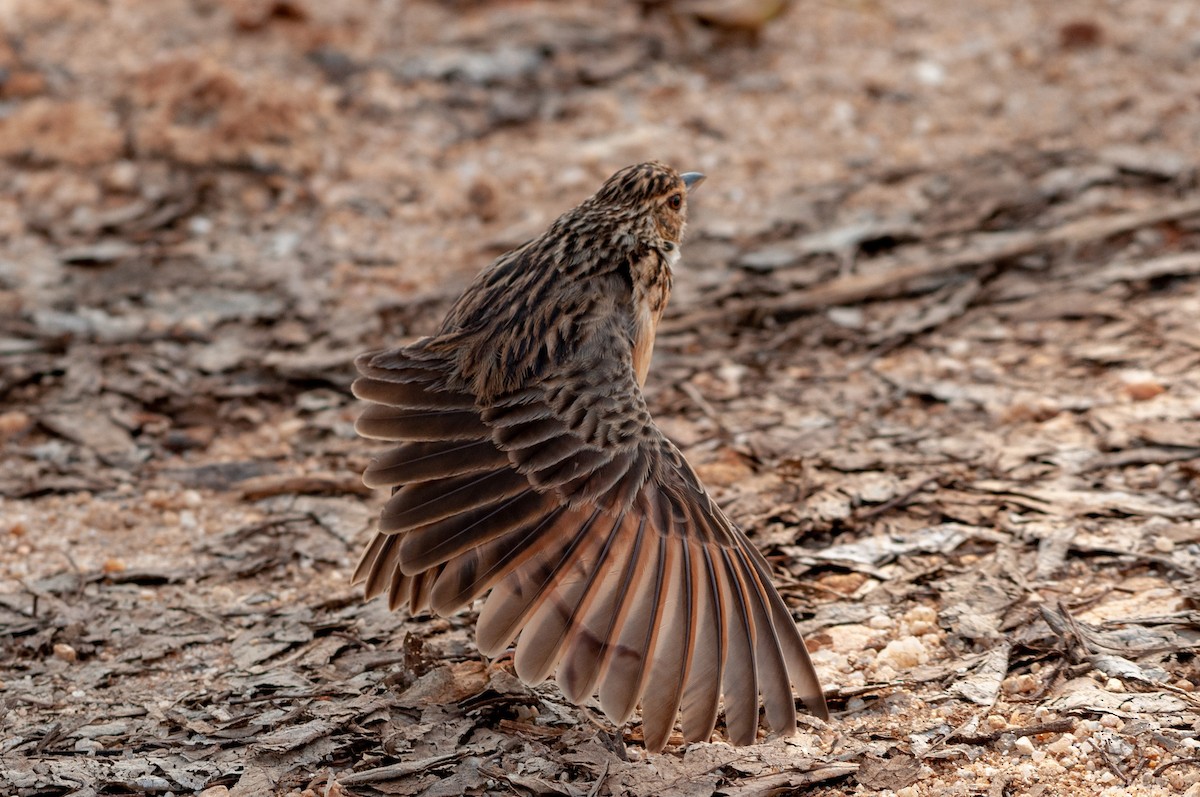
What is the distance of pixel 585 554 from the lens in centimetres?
423

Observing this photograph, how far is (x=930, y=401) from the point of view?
6.56 m

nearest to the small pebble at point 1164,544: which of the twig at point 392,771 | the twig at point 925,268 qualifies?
the twig at point 925,268

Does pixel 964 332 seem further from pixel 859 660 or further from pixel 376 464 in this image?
pixel 376 464

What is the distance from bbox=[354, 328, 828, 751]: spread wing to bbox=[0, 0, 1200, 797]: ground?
0.38 meters

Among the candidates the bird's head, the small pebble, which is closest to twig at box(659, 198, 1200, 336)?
the bird's head

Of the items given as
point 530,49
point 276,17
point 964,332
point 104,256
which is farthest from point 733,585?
point 276,17

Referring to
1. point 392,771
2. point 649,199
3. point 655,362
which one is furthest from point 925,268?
point 392,771

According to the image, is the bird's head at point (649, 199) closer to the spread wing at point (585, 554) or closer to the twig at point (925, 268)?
the spread wing at point (585, 554)

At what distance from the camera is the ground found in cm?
442

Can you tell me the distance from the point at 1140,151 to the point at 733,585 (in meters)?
5.41

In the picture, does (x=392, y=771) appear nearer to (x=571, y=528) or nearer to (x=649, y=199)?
(x=571, y=528)

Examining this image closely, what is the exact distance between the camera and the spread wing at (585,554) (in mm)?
4039

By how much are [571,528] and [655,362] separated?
2923 millimetres

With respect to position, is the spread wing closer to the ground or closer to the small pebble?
the ground
